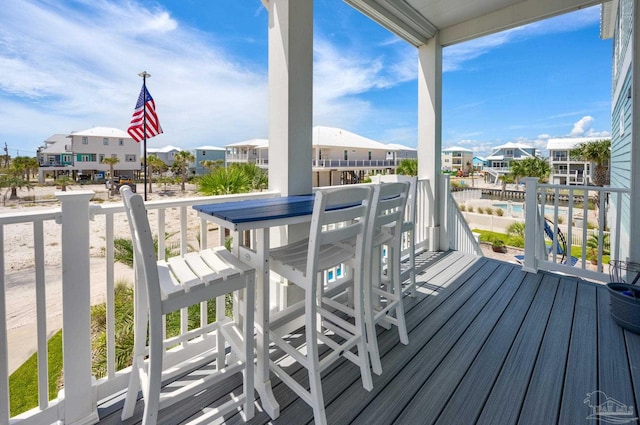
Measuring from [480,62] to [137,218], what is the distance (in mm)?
28538

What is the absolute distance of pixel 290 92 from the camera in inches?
92.8

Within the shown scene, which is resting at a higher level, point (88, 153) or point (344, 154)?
point (344, 154)

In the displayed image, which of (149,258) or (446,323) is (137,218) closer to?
(149,258)

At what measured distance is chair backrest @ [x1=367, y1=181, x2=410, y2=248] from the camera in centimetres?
169

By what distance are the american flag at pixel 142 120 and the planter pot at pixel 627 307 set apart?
15.9 ft

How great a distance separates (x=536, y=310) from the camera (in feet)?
8.57

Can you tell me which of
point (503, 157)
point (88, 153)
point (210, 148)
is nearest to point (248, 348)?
point (88, 153)

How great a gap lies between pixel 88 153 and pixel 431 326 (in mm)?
4666

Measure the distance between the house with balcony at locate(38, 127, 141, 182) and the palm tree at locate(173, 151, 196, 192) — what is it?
3.00 feet

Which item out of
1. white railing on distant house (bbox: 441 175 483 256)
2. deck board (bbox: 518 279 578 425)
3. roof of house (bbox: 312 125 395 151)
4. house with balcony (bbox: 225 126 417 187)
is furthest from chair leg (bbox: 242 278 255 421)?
roof of house (bbox: 312 125 395 151)

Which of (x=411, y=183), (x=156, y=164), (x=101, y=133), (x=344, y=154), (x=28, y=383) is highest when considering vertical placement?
(x=344, y=154)

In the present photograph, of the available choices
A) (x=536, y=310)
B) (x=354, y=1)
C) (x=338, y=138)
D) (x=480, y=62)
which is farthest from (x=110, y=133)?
(x=480, y=62)

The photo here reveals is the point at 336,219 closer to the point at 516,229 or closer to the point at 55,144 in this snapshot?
the point at 55,144

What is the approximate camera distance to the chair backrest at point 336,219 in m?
1.35
